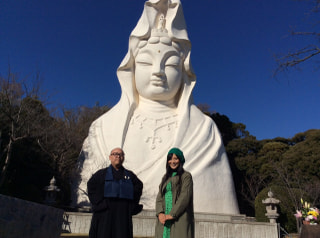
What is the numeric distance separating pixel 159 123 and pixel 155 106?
780mm

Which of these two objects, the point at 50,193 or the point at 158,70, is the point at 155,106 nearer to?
the point at 158,70

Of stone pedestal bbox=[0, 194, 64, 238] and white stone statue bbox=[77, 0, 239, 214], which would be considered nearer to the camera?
stone pedestal bbox=[0, 194, 64, 238]

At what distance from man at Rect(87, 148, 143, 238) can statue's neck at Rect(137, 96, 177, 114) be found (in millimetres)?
7824

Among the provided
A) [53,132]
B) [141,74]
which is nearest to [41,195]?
[53,132]

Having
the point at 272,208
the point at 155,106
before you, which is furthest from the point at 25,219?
the point at 155,106

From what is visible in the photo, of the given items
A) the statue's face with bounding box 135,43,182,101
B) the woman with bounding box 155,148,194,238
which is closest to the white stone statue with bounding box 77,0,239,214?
the statue's face with bounding box 135,43,182,101

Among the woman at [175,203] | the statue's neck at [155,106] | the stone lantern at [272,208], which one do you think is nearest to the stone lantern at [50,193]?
the statue's neck at [155,106]

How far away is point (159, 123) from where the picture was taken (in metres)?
10.8

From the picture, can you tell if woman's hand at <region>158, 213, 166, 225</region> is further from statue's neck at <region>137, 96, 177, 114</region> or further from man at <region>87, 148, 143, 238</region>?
statue's neck at <region>137, 96, 177, 114</region>

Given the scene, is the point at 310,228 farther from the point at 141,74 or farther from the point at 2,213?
the point at 141,74

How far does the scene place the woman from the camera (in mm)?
3186

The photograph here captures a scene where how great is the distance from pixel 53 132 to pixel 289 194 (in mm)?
9211

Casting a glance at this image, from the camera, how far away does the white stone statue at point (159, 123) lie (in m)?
9.80

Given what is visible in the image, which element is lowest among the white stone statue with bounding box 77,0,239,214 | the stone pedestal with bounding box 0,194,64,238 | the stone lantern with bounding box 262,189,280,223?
the stone pedestal with bounding box 0,194,64,238
